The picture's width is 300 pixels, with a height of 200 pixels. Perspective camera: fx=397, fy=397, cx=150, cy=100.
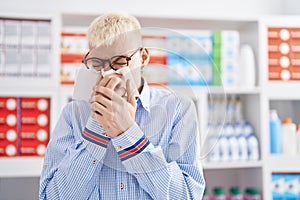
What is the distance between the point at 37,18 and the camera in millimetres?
1820

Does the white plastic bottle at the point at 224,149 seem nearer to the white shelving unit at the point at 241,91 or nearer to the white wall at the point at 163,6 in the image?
the white shelving unit at the point at 241,91

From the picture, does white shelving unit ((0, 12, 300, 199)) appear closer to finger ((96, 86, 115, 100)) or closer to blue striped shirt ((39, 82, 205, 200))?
blue striped shirt ((39, 82, 205, 200))

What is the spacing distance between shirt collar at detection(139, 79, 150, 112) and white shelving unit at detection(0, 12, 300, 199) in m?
0.90

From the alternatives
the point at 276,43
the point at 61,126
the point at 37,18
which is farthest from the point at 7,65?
the point at 276,43

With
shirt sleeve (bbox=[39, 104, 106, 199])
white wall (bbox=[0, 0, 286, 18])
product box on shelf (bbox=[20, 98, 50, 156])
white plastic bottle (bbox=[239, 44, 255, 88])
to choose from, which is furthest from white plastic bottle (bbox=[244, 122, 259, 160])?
shirt sleeve (bbox=[39, 104, 106, 199])

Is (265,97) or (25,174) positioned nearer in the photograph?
(25,174)

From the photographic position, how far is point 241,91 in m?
1.94

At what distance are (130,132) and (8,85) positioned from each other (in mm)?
1193

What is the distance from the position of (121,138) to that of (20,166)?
3.84ft

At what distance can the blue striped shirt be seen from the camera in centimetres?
79

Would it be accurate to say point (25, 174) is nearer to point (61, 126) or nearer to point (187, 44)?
point (61, 126)

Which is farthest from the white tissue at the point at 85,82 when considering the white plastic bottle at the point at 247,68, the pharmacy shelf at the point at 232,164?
the white plastic bottle at the point at 247,68

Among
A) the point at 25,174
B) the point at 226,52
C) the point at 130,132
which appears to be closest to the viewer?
Result: the point at 130,132

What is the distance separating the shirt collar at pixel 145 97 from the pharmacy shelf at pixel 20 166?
41.1 inches
